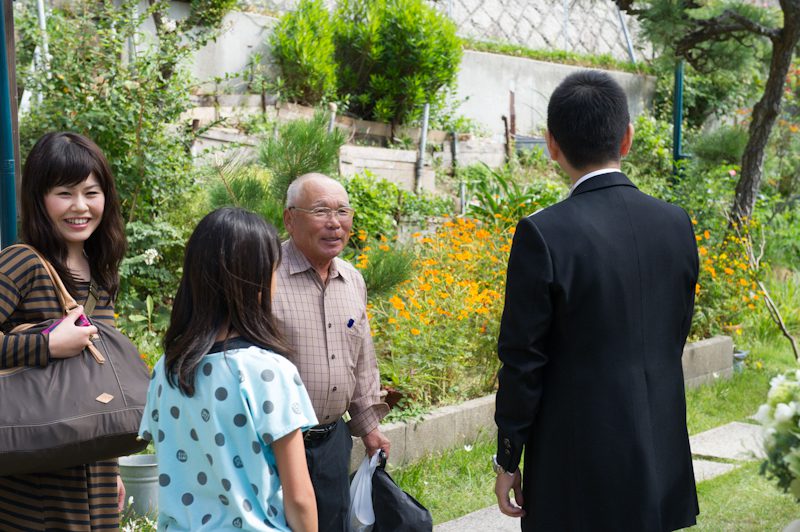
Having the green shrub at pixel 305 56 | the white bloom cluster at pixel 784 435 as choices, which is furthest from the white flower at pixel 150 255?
the green shrub at pixel 305 56

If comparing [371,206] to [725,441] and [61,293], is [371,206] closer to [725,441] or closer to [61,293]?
[725,441]

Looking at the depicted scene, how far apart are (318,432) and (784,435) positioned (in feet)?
5.31

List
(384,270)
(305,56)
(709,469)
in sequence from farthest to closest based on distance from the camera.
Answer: (305,56) < (709,469) < (384,270)

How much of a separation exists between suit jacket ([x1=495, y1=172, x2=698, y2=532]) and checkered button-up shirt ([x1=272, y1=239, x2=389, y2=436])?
0.74 m

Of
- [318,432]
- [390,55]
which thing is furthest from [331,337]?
[390,55]

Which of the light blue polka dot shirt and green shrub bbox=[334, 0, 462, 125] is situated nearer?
the light blue polka dot shirt

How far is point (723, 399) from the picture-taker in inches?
266

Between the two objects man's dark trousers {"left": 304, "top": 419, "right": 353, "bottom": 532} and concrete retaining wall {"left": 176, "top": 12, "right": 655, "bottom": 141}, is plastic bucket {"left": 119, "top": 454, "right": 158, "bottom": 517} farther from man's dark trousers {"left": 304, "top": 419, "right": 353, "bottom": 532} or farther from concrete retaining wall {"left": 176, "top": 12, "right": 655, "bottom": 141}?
concrete retaining wall {"left": 176, "top": 12, "right": 655, "bottom": 141}

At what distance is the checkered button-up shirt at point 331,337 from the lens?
3.03 metres

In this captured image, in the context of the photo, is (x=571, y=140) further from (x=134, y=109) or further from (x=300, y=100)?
(x=300, y=100)

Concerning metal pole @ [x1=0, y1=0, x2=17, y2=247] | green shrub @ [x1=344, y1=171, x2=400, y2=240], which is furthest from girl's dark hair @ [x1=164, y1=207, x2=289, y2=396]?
green shrub @ [x1=344, y1=171, x2=400, y2=240]

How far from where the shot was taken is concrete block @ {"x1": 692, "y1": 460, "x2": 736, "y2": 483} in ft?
16.9

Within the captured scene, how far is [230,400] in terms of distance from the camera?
6.55ft

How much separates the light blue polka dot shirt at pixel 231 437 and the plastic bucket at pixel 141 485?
185cm
